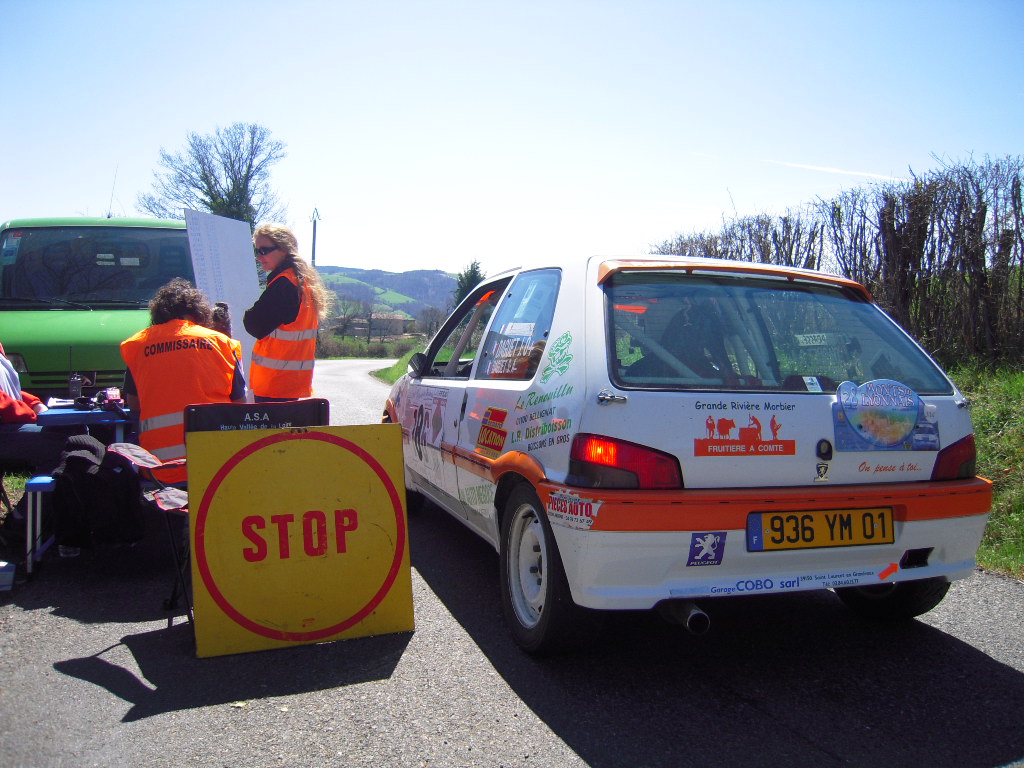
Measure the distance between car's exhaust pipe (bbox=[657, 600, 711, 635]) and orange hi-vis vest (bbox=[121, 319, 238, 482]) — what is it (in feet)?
9.14

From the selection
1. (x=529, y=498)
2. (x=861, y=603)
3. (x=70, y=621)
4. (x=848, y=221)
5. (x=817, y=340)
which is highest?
(x=848, y=221)

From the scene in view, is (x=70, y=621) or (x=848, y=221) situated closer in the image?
(x=70, y=621)

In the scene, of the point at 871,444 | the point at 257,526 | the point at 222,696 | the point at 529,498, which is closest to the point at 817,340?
the point at 871,444

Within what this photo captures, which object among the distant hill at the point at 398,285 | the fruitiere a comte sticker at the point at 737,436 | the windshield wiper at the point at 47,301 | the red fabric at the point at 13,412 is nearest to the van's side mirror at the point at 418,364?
the red fabric at the point at 13,412

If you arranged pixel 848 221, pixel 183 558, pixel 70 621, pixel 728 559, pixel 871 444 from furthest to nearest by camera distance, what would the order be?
1. pixel 848 221
2. pixel 183 558
3. pixel 70 621
4. pixel 871 444
5. pixel 728 559

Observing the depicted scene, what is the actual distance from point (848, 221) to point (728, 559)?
23.9ft

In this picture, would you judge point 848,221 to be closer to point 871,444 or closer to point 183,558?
point 871,444

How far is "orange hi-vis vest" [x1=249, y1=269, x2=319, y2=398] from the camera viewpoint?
5.10 m

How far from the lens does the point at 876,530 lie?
3061 mm

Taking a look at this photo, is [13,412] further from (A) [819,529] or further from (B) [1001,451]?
(B) [1001,451]

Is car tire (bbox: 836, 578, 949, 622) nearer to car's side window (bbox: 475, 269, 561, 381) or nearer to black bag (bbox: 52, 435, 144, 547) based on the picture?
car's side window (bbox: 475, 269, 561, 381)

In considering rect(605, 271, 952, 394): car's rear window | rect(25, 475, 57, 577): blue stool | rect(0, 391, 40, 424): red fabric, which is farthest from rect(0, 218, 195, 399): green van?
rect(605, 271, 952, 394): car's rear window

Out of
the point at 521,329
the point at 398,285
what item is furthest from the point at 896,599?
the point at 398,285

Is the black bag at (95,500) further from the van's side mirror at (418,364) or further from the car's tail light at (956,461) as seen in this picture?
the car's tail light at (956,461)
